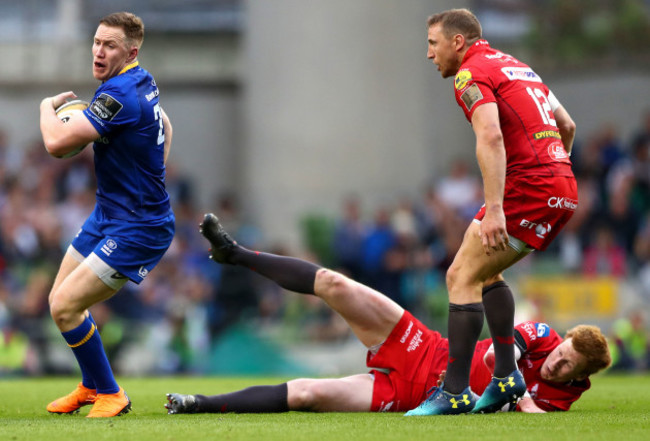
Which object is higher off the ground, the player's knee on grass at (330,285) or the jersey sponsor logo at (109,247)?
the jersey sponsor logo at (109,247)

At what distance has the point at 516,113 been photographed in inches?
241

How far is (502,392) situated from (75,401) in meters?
2.64

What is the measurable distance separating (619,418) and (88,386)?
3.21 metres

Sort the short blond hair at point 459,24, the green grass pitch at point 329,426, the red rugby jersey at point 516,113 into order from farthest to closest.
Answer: the short blond hair at point 459,24 → the red rugby jersey at point 516,113 → the green grass pitch at point 329,426

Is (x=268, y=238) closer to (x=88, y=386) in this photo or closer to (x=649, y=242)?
(x=649, y=242)

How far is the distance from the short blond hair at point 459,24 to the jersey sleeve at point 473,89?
300 mm

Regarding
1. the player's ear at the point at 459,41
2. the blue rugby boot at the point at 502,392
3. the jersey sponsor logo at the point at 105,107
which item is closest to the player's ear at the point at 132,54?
the jersey sponsor logo at the point at 105,107

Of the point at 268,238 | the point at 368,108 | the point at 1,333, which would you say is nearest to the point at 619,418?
the point at 1,333

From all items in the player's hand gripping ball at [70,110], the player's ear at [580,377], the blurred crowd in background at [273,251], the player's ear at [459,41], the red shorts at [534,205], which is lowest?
the blurred crowd in background at [273,251]

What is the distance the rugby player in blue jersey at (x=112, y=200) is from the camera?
6188 millimetres

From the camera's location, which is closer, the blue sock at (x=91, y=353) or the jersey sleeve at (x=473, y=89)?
the jersey sleeve at (x=473, y=89)

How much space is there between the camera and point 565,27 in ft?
63.4

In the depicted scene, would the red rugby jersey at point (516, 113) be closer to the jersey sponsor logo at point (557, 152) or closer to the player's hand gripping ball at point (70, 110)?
the jersey sponsor logo at point (557, 152)

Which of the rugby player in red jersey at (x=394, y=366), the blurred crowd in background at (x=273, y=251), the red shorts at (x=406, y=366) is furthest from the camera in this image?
the blurred crowd in background at (x=273, y=251)
